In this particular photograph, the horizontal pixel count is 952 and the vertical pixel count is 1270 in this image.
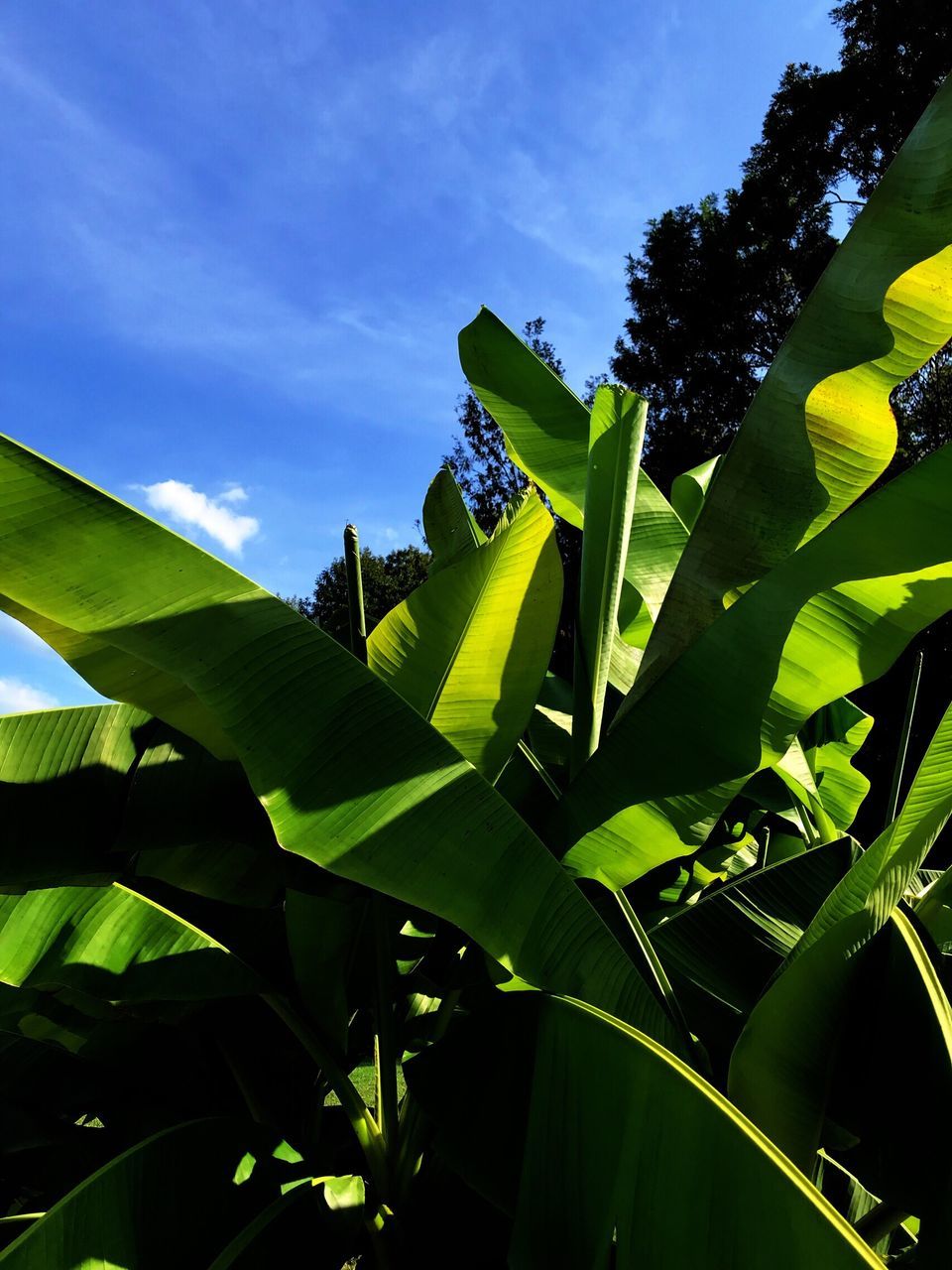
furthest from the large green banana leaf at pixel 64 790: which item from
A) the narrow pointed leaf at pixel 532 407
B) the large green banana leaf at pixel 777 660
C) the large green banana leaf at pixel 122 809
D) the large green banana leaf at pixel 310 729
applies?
the narrow pointed leaf at pixel 532 407

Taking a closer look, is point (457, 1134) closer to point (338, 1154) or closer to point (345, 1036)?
point (345, 1036)

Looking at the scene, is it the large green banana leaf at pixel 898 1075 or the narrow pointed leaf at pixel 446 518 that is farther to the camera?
the narrow pointed leaf at pixel 446 518

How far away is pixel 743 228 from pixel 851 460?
16931mm

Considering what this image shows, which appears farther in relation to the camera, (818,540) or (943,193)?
(943,193)

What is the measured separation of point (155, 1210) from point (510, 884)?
2.60ft

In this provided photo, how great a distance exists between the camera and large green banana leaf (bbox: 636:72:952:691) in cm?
137

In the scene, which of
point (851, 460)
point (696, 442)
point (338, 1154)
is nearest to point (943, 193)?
point (851, 460)

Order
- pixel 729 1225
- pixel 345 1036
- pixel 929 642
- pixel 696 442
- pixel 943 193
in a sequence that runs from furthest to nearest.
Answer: pixel 696 442 < pixel 929 642 < pixel 345 1036 < pixel 943 193 < pixel 729 1225

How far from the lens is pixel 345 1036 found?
4.92 feet

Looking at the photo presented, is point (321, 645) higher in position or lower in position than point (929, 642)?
lower

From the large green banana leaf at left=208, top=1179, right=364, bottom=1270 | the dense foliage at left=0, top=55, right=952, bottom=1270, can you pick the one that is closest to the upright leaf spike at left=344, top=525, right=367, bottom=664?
the dense foliage at left=0, top=55, right=952, bottom=1270

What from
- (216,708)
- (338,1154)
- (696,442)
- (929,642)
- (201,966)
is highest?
(696,442)

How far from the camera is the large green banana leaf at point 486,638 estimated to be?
1.30 metres

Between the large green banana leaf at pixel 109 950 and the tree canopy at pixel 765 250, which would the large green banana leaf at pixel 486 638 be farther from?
the tree canopy at pixel 765 250
